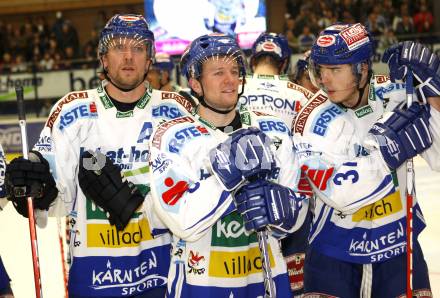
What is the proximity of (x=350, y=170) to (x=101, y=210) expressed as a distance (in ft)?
3.15

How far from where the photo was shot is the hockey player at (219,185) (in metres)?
2.39

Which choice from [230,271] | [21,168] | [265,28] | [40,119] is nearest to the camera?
[230,271]

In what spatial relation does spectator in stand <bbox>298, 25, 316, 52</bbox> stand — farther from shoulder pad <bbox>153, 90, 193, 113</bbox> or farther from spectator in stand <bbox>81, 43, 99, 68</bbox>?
shoulder pad <bbox>153, 90, 193, 113</bbox>

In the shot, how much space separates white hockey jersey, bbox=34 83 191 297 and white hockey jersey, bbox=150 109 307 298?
45cm

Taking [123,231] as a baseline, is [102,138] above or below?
above

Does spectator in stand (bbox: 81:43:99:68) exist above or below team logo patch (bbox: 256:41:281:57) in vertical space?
below

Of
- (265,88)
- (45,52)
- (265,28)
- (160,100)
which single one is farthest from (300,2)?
(160,100)

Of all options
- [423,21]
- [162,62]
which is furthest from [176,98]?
[423,21]

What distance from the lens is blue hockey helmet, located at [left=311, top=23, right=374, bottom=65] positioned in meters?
3.00

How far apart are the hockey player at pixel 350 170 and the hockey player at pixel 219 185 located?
0.27 meters

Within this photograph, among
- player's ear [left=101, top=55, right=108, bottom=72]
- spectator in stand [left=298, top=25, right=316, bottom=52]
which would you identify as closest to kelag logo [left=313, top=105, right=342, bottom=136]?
player's ear [left=101, top=55, right=108, bottom=72]

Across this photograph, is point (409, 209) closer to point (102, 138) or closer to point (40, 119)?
point (102, 138)

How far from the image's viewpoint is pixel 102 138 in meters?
3.12

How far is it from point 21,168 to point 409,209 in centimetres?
138
